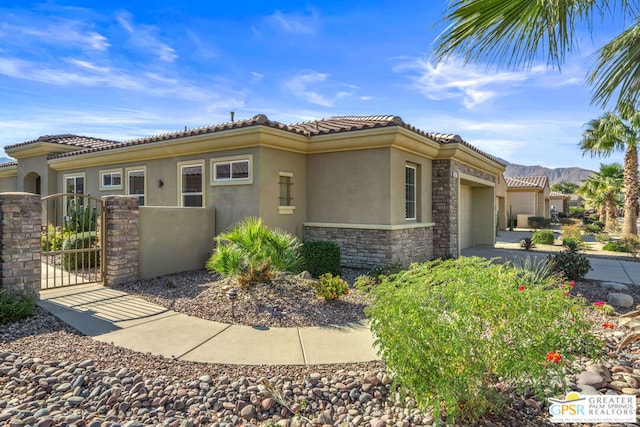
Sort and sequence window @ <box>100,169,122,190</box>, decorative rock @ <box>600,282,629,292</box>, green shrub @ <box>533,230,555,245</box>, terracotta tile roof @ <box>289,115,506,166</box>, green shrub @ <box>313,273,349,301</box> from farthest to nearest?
green shrub @ <box>533,230,555,245</box> → window @ <box>100,169,122,190</box> → terracotta tile roof @ <box>289,115,506,166</box> → decorative rock @ <box>600,282,629,292</box> → green shrub @ <box>313,273,349,301</box>

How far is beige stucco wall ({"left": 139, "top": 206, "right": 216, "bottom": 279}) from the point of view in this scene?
30.5 feet

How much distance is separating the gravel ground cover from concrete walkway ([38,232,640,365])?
0.24m

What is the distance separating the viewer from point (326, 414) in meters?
3.54

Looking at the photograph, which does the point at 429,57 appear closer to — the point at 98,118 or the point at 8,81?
the point at 8,81

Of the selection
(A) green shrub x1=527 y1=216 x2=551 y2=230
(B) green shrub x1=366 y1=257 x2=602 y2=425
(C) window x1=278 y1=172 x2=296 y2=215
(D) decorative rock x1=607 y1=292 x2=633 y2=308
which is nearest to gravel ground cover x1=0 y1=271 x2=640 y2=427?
(B) green shrub x1=366 y1=257 x2=602 y2=425

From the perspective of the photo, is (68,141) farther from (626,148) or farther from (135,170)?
(626,148)

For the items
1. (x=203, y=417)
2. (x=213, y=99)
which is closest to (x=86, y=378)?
(x=203, y=417)

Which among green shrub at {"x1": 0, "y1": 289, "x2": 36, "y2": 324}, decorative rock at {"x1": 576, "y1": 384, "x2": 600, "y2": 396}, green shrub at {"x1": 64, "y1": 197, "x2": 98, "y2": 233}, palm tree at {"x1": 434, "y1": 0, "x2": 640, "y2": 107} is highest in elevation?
palm tree at {"x1": 434, "y1": 0, "x2": 640, "y2": 107}

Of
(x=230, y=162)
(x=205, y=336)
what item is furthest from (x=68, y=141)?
(x=205, y=336)

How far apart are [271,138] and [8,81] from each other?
26.3 feet

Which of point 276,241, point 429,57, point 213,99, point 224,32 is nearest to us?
point 429,57

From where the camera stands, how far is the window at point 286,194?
11117 millimetres

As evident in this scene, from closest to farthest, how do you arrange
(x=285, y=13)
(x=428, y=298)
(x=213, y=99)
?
1. (x=428, y=298)
2. (x=285, y=13)
3. (x=213, y=99)

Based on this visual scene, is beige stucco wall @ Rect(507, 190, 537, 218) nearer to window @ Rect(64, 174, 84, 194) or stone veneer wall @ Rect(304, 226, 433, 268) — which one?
stone veneer wall @ Rect(304, 226, 433, 268)
